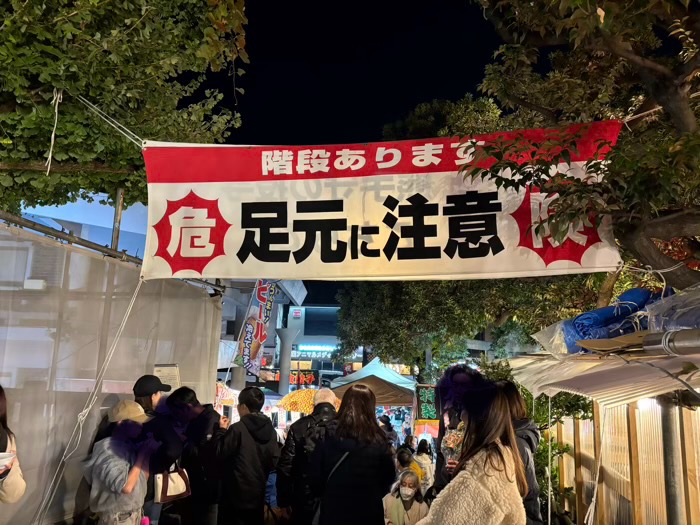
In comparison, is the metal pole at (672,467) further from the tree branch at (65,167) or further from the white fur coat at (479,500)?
the tree branch at (65,167)

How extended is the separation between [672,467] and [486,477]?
2.69 m

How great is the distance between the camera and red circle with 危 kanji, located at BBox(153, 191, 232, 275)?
4.59 meters

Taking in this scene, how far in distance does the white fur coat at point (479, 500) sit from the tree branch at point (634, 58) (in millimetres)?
2752

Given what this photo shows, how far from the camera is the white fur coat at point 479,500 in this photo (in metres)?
2.72

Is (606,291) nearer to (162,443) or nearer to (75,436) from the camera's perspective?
(162,443)

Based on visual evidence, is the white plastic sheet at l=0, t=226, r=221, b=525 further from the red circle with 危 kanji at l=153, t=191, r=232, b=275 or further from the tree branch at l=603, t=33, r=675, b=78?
the tree branch at l=603, t=33, r=675, b=78

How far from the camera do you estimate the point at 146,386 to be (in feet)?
17.0

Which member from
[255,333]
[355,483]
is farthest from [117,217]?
[255,333]

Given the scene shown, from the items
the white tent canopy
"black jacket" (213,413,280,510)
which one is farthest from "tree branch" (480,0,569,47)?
the white tent canopy

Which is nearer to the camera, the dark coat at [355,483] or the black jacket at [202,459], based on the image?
the dark coat at [355,483]

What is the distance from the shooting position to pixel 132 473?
4.38m

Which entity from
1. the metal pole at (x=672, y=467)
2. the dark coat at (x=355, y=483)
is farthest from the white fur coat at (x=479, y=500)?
the metal pole at (x=672, y=467)

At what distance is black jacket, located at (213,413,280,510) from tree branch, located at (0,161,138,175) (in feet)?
8.97

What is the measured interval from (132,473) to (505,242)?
11.0 ft
